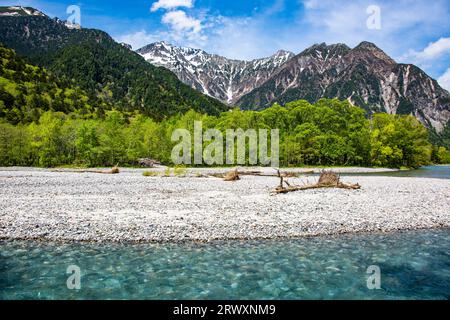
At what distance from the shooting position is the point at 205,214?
18438mm

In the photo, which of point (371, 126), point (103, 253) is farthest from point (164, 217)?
point (371, 126)

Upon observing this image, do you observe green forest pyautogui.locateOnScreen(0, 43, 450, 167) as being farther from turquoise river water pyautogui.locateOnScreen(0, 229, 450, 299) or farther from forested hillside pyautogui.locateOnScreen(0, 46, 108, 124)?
turquoise river water pyautogui.locateOnScreen(0, 229, 450, 299)

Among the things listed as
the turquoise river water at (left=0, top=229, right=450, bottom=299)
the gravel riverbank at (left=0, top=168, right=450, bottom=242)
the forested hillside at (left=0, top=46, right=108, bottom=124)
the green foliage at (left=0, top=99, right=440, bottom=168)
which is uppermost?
the forested hillside at (left=0, top=46, right=108, bottom=124)

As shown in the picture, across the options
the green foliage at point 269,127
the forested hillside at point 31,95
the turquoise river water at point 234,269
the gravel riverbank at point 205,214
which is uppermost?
the forested hillside at point 31,95

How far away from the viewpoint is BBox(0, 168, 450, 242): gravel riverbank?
49.9 ft

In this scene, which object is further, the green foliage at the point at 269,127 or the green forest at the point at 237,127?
the green forest at the point at 237,127

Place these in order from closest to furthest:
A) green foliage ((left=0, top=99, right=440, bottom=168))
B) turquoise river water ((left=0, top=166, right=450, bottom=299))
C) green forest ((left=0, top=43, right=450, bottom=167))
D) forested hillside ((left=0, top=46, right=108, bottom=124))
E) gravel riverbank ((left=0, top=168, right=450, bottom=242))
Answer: turquoise river water ((left=0, top=166, right=450, bottom=299)) < gravel riverbank ((left=0, top=168, right=450, bottom=242)) < green foliage ((left=0, top=99, right=440, bottom=168)) < green forest ((left=0, top=43, right=450, bottom=167)) < forested hillside ((left=0, top=46, right=108, bottom=124))

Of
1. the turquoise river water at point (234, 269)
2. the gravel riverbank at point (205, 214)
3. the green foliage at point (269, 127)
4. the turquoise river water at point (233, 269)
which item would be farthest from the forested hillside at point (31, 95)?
the turquoise river water at point (233, 269)

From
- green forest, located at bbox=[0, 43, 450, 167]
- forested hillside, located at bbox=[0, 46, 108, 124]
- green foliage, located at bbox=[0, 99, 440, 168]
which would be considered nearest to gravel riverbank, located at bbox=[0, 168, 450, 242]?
green foliage, located at bbox=[0, 99, 440, 168]

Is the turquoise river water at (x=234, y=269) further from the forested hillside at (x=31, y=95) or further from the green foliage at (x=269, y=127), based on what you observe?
the forested hillside at (x=31, y=95)

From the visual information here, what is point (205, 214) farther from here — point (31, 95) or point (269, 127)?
point (31, 95)

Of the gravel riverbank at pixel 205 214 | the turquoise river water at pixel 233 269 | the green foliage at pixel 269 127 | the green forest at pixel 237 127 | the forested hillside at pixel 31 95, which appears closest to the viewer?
the turquoise river water at pixel 233 269

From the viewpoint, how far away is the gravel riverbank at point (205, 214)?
49.9ft

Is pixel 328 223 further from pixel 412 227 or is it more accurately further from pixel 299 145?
pixel 299 145
